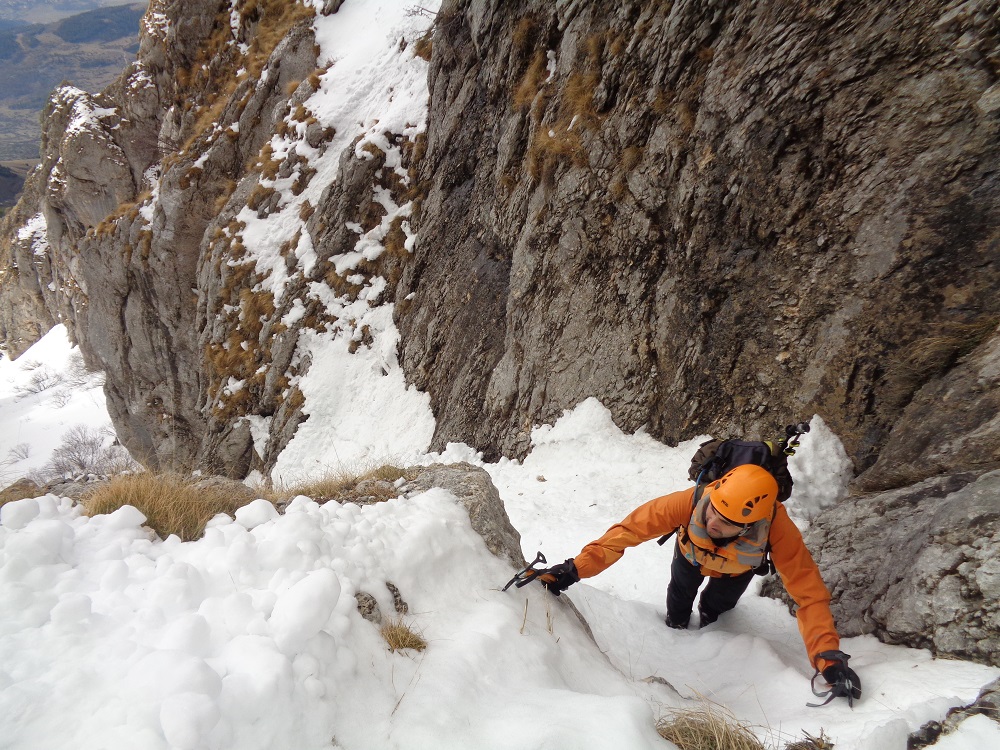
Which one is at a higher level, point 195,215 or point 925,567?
point 925,567

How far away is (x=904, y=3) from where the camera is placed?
5.11m

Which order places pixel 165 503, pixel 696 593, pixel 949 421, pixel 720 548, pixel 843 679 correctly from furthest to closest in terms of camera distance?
pixel 949 421 < pixel 696 593 < pixel 720 548 < pixel 165 503 < pixel 843 679

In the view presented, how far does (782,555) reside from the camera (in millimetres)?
3582

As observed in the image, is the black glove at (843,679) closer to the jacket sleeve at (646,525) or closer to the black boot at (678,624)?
the jacket sleeve at (646,525)

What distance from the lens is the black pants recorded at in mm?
4195

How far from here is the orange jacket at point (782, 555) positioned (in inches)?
132

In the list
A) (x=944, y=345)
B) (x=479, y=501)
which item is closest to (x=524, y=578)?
(x=479, y=501)

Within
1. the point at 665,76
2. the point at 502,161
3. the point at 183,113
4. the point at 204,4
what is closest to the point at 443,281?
the point at 502,161

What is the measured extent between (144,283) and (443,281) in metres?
13.3

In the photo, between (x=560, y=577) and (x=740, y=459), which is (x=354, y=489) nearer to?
(x=560, y=577)

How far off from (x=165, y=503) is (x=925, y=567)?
18.4 ft

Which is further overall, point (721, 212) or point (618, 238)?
point (618, 238)

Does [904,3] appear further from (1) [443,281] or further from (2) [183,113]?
(2) [183,113]

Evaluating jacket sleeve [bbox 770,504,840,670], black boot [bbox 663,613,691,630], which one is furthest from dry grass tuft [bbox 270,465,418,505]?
jacket sleeve [bbox 770,504,840,670]
